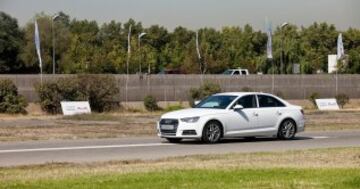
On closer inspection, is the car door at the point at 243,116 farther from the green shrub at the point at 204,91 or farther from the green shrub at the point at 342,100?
the green shrub at the point at 342,100

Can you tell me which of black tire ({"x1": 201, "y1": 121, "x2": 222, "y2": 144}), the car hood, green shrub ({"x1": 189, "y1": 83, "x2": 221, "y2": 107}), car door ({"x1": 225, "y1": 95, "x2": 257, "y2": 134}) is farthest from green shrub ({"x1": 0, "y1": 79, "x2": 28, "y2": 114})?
black tire ({"x1": 201, "y1": 121, "x2": 222, "y2": 144})

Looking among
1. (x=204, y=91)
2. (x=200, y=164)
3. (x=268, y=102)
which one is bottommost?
(x=200, y=164)

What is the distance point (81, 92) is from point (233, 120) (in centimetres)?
2038

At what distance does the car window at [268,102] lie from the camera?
23531 mm

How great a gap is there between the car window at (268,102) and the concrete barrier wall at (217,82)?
21.8 meters

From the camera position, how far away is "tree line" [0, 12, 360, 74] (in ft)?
288

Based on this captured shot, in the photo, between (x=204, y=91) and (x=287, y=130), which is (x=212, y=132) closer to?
(x=287, y=130)

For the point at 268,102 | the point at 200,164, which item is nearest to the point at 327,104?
the point at 268,102

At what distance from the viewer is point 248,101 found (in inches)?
915

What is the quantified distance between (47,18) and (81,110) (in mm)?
53252

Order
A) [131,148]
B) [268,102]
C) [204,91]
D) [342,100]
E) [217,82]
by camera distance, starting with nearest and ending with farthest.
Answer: [131,148] < [268,102] < [204,91] < [217,82] < [342,100]

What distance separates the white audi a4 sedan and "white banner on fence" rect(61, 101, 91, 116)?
17.3 meters

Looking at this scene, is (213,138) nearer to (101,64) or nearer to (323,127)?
(323,127)

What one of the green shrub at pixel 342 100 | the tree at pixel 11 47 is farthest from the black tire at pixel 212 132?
the tree at pixel 11 47
